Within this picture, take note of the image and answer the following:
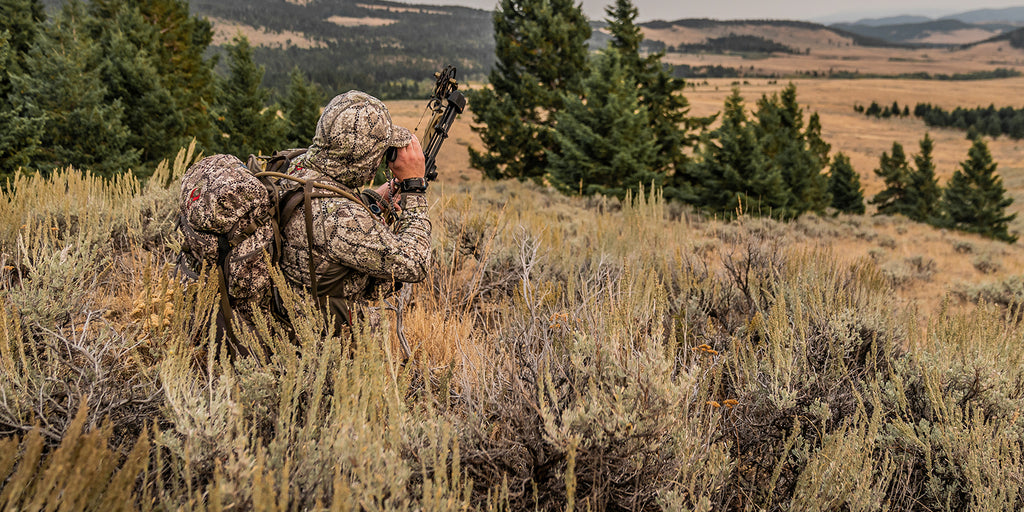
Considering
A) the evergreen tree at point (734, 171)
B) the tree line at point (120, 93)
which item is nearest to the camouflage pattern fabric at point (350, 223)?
the tree line at point (120, 93)

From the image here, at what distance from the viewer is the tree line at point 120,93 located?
32.6ft

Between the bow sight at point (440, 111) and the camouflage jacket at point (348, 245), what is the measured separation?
0.49 meters

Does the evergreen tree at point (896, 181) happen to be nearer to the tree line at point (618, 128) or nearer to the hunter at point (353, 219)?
the tree line at point (618, 128)

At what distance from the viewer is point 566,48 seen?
64.2 ft

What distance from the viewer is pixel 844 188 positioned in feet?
107

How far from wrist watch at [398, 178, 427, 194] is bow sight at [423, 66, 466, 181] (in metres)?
0.32

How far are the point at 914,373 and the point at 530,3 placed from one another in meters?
19.2

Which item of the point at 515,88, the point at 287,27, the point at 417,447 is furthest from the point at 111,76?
the point at 287,27

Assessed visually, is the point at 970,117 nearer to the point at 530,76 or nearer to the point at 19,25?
the point at 530,76

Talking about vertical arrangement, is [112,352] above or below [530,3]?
below

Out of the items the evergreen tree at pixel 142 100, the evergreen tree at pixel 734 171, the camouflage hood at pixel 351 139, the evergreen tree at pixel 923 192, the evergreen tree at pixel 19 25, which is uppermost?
the evergreen tree at pixel 19 25

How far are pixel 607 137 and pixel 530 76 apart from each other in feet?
16.2

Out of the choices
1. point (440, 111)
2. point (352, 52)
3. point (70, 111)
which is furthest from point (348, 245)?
point (352, 52)

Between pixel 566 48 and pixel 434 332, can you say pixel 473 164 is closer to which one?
pixel 566 48
